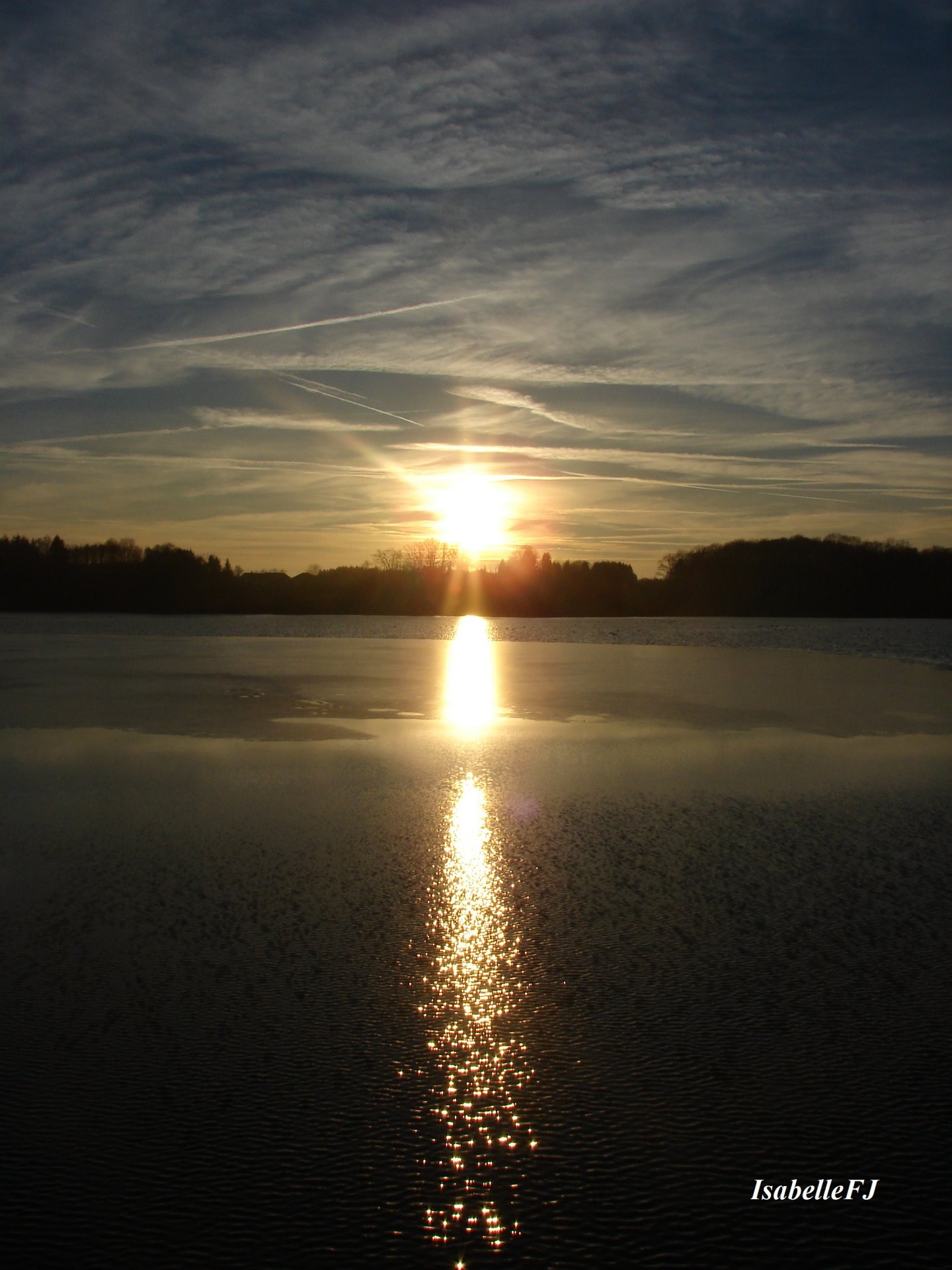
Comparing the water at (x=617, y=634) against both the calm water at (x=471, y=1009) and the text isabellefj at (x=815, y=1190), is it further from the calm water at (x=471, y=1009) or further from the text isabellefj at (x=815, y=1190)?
the text isabellefj at (x=815, y=1190)

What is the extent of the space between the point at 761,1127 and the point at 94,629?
210ft

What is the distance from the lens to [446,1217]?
3061 mm

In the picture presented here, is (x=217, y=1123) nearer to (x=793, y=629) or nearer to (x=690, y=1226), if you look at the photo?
(x=690, y=1226)

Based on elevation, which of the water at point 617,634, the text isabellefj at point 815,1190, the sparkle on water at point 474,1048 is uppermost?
the water at point 617,634

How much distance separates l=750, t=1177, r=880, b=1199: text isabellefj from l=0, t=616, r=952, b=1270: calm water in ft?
0.12

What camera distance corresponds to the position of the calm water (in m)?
3.08

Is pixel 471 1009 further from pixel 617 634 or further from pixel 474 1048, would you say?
pixel 617 634

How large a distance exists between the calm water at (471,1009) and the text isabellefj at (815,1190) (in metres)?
0.04

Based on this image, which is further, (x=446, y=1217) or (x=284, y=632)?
(x=284, y=632)

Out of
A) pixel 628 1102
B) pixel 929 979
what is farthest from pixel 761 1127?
pixel 929 979

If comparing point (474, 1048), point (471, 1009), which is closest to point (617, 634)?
point (471, 1009)

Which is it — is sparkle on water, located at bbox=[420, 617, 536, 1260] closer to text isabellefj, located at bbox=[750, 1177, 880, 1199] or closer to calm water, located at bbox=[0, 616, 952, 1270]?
calm water, located at bbox=[0, 616, 952, 1270]

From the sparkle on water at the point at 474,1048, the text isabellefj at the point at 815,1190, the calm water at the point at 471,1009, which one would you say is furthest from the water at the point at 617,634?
the text isabellefj at the point at 815,1190

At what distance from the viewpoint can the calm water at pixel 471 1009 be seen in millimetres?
3076
